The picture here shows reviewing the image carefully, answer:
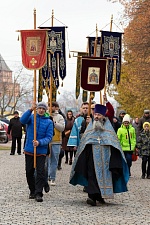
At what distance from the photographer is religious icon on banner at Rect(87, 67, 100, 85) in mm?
13812

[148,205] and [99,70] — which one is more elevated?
[99,70]

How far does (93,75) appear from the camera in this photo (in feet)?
45.5

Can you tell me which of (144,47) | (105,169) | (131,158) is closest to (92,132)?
(105,169)

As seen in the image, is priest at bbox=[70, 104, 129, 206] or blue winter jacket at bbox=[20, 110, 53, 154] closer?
priest at bbox=[70, 104, 129, 206]

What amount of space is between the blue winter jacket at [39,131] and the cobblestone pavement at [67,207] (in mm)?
925

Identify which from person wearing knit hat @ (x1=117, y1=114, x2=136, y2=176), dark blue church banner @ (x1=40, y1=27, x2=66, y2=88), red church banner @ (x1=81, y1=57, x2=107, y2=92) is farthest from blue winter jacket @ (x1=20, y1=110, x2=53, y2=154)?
person wearing knit hat @ (x1=117, y1=114, x2=136, y2=176)

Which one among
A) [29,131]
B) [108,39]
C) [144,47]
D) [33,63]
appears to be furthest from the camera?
[144,47]

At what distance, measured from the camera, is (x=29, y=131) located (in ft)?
40.8

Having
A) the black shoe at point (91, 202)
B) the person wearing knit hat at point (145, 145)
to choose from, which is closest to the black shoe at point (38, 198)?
the black shoe at point (91, 202)

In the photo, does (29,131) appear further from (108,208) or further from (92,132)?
(108,208)

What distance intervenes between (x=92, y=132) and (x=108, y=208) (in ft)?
4.63

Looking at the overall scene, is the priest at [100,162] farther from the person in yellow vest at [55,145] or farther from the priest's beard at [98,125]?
the person in yellow vest at [55,145]

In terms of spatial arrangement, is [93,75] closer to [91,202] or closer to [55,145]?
[55,145]

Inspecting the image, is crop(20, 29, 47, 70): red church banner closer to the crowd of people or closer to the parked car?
the crowd of people
